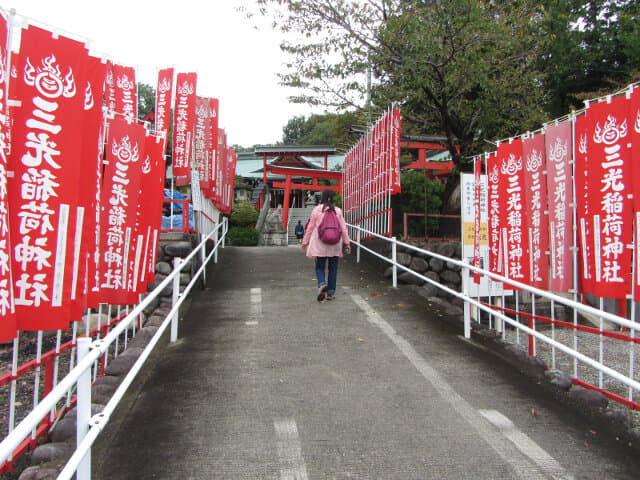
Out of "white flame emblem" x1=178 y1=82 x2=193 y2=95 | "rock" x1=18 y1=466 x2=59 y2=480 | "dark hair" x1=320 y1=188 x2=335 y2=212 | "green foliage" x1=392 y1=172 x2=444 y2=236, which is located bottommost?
"rock" x1=18 y1=466 x2=59 y2=480

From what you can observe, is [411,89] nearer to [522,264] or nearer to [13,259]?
[522,264]

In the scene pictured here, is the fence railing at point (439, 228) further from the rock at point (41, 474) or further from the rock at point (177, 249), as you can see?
the rock at point (41, 474)

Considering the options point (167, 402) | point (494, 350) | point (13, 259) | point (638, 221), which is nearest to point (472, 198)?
point (494, 350)

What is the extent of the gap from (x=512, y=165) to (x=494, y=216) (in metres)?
0.92

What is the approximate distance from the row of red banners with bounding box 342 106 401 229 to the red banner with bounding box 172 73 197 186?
4.44m

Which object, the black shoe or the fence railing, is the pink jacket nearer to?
Answer: the black shoe

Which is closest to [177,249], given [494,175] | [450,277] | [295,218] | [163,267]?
[163,267]

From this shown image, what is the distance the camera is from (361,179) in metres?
13.3

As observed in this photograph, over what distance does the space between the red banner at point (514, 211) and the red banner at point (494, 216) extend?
126 mm

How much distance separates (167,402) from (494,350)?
3562mm

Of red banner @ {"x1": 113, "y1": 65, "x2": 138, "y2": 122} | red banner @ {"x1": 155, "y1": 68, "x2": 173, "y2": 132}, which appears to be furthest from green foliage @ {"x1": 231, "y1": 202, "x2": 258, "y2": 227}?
red banner @ {"x1": 113, "y1": 65, "x2": 138, "y2": 122}

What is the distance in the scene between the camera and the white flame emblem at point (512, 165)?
20.5 ft

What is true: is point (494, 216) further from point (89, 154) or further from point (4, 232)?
point (4, 232)

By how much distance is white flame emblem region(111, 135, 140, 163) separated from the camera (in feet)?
17.9
